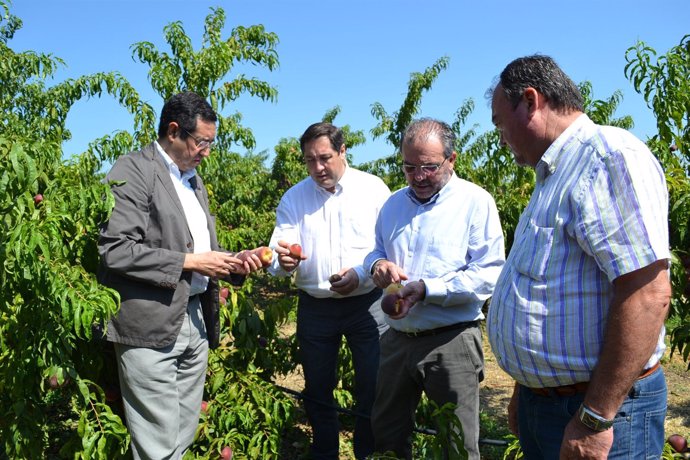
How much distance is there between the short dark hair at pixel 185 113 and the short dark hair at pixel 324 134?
0.55m

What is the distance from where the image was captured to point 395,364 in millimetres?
2805

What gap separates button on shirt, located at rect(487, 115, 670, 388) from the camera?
1.42m

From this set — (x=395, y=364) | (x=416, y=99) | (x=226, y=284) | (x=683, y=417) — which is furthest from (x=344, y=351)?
(x=416, y=99)

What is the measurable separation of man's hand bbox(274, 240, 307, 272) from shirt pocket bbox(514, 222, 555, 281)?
5.48 ft

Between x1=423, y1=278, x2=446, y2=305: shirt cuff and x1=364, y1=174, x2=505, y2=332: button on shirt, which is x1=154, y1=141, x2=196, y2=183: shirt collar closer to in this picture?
x1=364, y1=174, x2=505, y2=332: button on shirt

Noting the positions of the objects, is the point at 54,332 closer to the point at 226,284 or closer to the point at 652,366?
the point at 226,284

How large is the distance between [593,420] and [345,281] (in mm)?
1735

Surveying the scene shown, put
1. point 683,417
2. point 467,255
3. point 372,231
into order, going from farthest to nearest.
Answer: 1. point 683,417
2. point 372,231
3. point 467,255

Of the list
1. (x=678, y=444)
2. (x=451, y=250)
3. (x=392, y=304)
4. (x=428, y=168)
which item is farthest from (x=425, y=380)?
(x=678, y=444)

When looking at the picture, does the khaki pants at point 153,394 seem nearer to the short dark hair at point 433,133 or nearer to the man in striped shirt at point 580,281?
the short dark hair at point 433,133

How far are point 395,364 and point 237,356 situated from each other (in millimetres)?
1206

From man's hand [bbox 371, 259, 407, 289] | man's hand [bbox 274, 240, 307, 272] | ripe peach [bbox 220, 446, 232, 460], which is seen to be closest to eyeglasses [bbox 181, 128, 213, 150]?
man's hand [bbox 274, 240, 307, 272]

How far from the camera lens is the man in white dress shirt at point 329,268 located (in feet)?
10.8

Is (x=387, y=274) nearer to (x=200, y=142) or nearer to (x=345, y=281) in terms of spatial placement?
(x=345, y=281)
